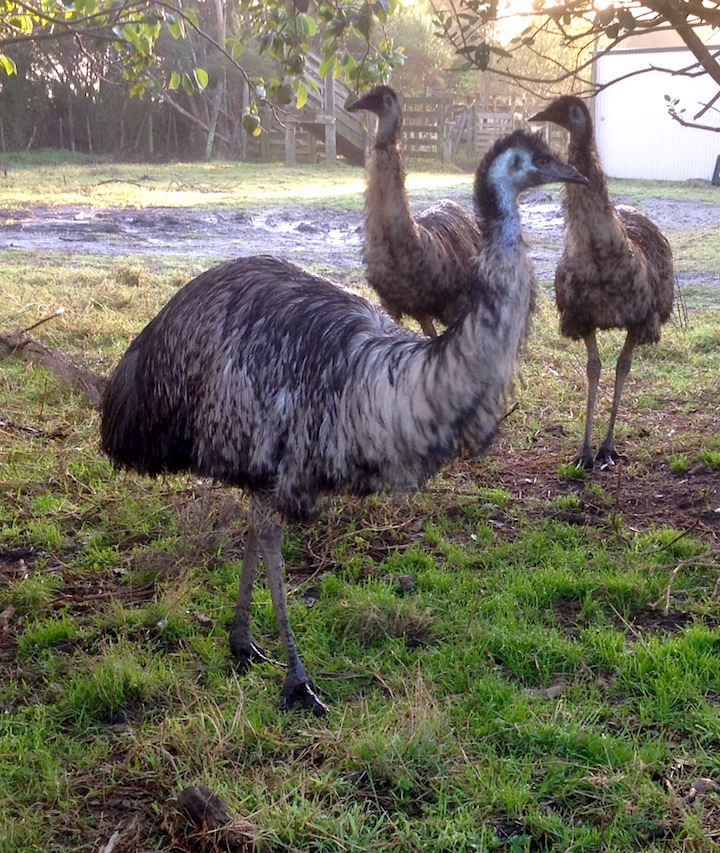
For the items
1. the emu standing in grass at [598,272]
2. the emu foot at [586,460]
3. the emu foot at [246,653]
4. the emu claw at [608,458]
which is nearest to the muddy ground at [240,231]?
the emu standing in grass at [598,272]

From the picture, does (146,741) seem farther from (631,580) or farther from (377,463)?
(631,580)

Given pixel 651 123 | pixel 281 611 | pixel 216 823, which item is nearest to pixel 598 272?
pixel 281 611

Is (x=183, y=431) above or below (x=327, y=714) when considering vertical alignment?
above

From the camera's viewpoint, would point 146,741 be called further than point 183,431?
No

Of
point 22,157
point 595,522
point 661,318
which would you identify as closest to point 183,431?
point 595,522

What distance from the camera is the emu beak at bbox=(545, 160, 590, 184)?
3029 millimetres

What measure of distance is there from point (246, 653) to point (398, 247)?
9.96 feet

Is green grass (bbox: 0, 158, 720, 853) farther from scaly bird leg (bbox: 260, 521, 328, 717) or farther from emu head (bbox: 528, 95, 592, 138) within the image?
emu head (bbox: 528, 95, 592, 138)

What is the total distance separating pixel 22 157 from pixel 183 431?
69.9 ft

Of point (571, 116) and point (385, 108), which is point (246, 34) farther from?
point (385, 108)

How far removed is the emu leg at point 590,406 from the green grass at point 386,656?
0.29 feet

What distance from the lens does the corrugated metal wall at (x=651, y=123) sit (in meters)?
20.8

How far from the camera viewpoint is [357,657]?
349 cm

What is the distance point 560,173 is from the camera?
3080 mm
